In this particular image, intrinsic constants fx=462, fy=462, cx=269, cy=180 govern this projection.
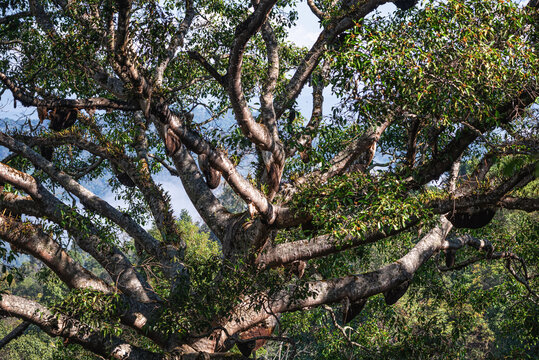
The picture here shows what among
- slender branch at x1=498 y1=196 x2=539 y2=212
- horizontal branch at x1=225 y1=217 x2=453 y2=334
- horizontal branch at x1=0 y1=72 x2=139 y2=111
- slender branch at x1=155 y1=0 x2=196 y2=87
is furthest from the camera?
slender branch at x1=155 y1=0 x2=196 y2=87

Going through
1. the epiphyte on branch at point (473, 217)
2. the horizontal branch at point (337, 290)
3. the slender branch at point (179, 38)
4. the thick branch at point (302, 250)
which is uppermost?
the slender branch at point (179, 38)

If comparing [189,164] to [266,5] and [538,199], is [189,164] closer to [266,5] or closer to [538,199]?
[266,5]

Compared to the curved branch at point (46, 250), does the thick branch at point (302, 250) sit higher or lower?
higher

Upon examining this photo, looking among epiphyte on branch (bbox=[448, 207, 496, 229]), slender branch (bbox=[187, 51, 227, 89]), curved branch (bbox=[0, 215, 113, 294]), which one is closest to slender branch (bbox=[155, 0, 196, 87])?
slender branch (bbox=[187, 51, 227, 89])

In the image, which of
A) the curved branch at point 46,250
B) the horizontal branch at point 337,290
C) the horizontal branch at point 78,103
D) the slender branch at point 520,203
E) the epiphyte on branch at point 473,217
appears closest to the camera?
the horizontal branch at point 78,103

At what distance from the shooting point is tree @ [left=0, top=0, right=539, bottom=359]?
5.26 meters

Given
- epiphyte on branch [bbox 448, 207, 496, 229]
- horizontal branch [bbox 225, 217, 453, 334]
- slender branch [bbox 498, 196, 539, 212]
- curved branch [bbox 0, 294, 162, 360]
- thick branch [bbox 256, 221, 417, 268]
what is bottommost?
curved branch [bbox 0, 294, 162, 360]

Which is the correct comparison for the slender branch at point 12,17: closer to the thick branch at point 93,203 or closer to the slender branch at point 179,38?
the thick branch at point 93,203

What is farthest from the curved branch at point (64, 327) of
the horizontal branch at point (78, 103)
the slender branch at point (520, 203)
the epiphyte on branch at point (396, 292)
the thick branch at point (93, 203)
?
the slender branch at point (520, 203)

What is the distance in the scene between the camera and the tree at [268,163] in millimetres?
5258

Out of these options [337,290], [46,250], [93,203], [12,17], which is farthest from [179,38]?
[337,290]

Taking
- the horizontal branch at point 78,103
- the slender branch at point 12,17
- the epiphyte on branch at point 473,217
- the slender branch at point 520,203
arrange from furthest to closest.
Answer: the slender branch at point 12,17
the epiphyte on branch at point 473,217
the slender branch at point 520,203
the horizontal branch at point 78,103

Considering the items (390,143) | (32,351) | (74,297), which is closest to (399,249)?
(390,143)

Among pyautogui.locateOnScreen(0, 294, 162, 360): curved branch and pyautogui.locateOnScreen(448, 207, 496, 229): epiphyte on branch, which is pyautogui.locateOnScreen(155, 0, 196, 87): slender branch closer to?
pyautogui.locateOnScreen(0, 294, 162, 360): curved branch
